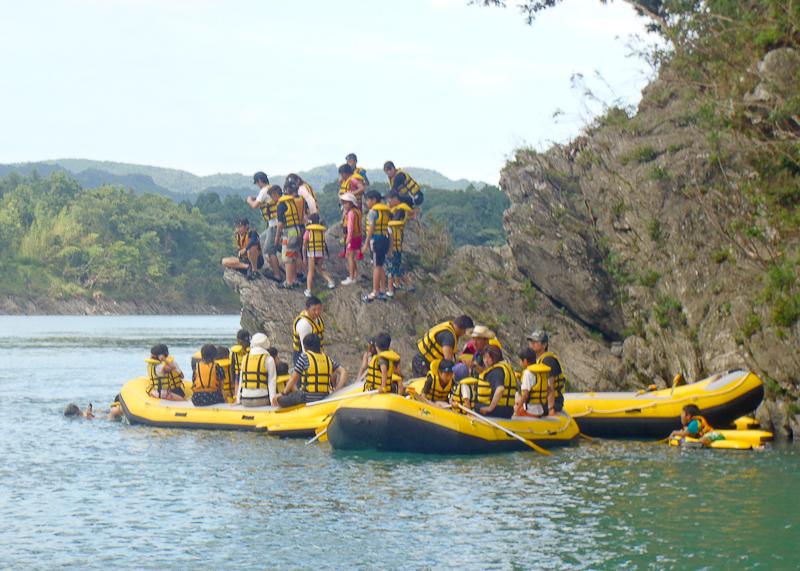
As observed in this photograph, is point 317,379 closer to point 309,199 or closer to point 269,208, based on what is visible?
point 309,199

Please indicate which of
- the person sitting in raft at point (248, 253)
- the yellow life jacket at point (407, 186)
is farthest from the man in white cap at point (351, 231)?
the person sitting in raft at point (248, 253)

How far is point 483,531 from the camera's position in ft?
36.5

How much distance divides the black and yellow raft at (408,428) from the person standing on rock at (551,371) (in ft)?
3.25

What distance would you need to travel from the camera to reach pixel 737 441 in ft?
51.4

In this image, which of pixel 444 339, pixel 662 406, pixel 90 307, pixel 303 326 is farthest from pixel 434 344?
pixel 90 307

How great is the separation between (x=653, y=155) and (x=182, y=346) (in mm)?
28734

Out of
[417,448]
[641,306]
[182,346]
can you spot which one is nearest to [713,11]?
[641,306]

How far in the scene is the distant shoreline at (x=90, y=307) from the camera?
314 ft

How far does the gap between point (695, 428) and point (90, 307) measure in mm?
87009

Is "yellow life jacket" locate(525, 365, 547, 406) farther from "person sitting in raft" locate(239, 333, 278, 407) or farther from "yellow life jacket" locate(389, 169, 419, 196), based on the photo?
"yellow life jacket" locate(389, 169, 419, 196)

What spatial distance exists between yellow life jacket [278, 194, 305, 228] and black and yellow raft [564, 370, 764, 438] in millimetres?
6943

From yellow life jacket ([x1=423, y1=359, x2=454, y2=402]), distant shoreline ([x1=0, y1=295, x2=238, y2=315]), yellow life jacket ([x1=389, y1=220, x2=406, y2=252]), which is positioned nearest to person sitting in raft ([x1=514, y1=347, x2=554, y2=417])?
yellow life jacket ([x1=423, y1=359, x2=454, y2=402])

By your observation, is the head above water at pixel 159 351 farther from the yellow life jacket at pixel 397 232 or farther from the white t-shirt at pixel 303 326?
the yellow life jacket at pixel 397 232

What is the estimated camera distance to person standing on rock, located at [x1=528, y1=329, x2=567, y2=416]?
1574 centimetres
